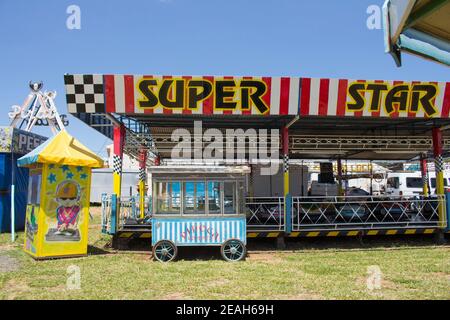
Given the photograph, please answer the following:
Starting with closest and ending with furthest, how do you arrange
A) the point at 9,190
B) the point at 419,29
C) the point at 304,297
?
the point at 419,29
the point at 304,297
the point at 9,190

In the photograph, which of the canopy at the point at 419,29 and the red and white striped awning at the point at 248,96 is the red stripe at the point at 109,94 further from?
the canopy at the point at 419,29

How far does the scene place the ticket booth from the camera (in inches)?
374

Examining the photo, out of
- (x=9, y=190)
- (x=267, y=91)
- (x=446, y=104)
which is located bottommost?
(x=9, y=190)

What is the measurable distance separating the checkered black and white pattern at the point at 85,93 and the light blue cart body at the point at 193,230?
3.85 meters

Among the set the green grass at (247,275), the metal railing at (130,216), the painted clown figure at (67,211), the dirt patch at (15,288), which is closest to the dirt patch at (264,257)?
the green grass at (247,275)

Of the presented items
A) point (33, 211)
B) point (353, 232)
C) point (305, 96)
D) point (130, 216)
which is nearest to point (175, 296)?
point (33, 211)

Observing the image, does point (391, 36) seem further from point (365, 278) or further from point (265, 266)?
point (265, 266)

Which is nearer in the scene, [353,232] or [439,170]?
[353,232]

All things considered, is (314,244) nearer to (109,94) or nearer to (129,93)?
(129,93)

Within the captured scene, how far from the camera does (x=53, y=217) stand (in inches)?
380

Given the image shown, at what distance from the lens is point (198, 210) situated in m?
9.35

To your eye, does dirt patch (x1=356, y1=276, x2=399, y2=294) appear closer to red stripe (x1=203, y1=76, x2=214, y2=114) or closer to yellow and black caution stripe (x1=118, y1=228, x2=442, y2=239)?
yellow and black caution stripe (x1=118, y1=228, x2=442, y2=239)

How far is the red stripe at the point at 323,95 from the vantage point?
10769mm

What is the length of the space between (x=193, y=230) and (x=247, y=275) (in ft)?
6.82
